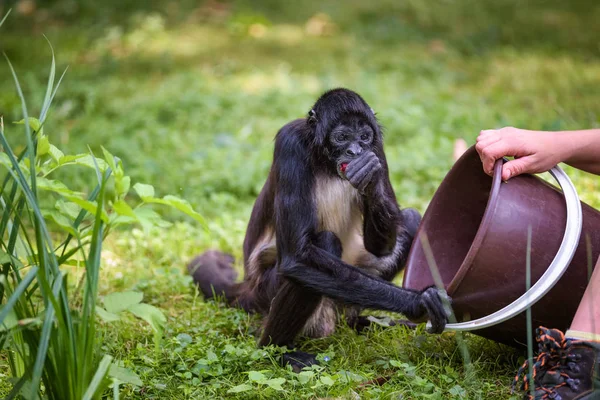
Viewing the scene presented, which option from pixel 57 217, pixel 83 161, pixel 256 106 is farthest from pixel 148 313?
pixel 256 106

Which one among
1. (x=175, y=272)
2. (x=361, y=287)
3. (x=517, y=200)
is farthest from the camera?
(x=175, y=272)

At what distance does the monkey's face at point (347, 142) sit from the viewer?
12.9ft

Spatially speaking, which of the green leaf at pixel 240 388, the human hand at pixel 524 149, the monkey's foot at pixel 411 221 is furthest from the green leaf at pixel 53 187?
the monkey's foot at pixel 411 221

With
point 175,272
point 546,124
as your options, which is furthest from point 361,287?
point 546,124

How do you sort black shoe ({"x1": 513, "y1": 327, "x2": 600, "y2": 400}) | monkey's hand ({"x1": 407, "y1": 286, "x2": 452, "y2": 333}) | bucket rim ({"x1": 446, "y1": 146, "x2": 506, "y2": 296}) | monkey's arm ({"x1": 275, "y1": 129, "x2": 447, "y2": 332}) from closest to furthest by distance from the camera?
black shoe ({"x1": 513, "y1": 327, "x2": 600, "y2": 400})
bucket rim ({"x1": 446, "y1": 146, "x2": 506, "y2": 296})
monkey's hand ({"x1": 407, "y1": 286, "x2": 452, "y2": 333})
monkey's arm ({"x1": 275, "y1": 129, "x2": 447, "y2": 332})

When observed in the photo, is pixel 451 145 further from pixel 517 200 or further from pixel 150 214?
pixel 150 214

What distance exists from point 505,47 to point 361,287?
730 cm

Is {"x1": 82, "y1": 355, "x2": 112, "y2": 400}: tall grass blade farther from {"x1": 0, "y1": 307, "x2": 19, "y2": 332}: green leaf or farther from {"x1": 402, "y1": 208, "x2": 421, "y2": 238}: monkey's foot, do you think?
{"x1": 402, "y1": 208, "x2": 421, "y2": 238}: monkey's foot

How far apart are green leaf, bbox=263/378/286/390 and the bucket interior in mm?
986

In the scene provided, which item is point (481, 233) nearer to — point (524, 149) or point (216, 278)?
point (524, 149)

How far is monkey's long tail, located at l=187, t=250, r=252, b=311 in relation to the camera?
15.5 ft

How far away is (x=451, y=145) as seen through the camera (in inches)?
265

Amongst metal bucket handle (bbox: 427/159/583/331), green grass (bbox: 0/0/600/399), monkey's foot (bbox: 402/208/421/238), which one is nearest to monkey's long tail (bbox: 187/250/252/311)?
green grass (bbox: 0/0/600/399)

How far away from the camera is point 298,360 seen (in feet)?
12.9
